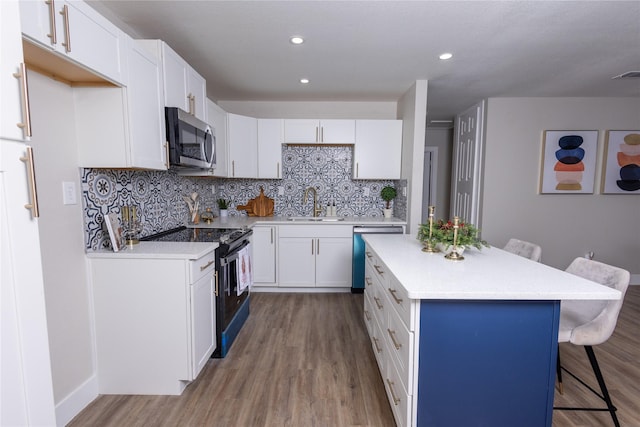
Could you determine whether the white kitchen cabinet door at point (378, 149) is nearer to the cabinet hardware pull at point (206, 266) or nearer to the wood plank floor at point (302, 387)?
the wood plank floor at point (302, 387)

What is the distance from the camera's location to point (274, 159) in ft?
12.3

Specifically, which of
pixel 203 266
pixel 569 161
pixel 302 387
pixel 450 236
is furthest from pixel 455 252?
pixel 569 161

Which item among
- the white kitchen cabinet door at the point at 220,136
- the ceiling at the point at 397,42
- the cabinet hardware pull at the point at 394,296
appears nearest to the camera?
the cabinet hardware pull at the point at 394,296

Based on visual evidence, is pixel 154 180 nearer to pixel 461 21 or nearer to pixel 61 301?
pixel 61 301

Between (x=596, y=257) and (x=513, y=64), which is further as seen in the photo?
(x=596, y=257)

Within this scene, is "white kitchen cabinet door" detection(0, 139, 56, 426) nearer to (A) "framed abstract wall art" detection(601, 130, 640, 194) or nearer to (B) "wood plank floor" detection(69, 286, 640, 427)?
(B) "wood plank floor" detection(69, 286, 640, 427)

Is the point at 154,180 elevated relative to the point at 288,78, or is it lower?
lower

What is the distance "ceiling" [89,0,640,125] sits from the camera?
1.87 metres

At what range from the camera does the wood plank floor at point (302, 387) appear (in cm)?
166

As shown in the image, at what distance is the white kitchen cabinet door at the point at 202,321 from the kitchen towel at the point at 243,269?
0.37 m

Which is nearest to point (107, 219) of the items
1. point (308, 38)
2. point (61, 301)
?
point (61, 301)

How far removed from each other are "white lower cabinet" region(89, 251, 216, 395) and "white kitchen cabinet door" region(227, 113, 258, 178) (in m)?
1.96

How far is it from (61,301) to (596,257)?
571 centimetres

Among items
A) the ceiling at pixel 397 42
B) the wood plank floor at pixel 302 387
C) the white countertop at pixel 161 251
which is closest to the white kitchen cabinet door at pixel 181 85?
the ceiling at pixel 397 42
